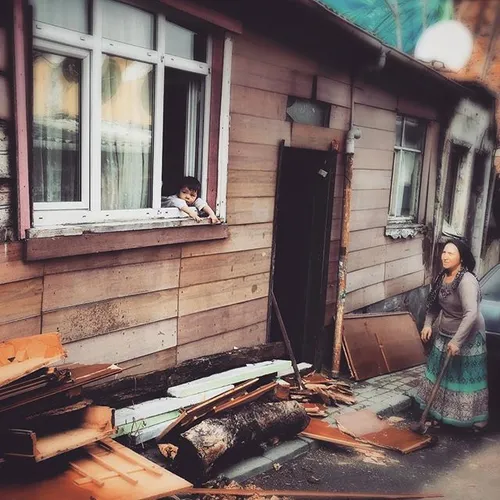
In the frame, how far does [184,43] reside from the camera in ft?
15.7

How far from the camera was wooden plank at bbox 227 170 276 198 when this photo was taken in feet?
17.7

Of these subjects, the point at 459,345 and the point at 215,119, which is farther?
the point at 459,345

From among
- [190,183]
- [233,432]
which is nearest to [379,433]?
[233,432]

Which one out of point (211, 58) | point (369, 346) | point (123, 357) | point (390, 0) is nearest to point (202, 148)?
point (211, 58)

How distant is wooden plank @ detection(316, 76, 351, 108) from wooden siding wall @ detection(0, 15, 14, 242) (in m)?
3.85

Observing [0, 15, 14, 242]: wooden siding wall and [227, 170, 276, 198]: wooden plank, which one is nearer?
[0, 15, 14, 242]: wooden siding wall

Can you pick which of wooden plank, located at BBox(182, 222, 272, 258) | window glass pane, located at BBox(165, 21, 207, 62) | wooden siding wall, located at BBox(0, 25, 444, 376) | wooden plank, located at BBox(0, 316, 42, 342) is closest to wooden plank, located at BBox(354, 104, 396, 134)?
wooden siding wall, located at BBox(0, 25, 444, 376)

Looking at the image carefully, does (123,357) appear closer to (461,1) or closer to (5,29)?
(5,29)

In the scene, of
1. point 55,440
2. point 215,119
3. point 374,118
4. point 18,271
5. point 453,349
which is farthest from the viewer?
point 374,118

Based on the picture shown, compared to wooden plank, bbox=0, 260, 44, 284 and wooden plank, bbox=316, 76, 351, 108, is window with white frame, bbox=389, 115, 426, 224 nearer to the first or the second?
wooden plank, bbox=316, 76, 351, 108

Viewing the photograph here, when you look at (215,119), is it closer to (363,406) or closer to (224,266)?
(224,266)

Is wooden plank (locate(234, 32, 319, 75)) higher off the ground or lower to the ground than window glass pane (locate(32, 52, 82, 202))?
higher

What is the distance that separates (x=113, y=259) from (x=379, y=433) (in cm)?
326

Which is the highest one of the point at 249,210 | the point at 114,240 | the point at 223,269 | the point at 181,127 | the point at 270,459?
the point at 181,127
